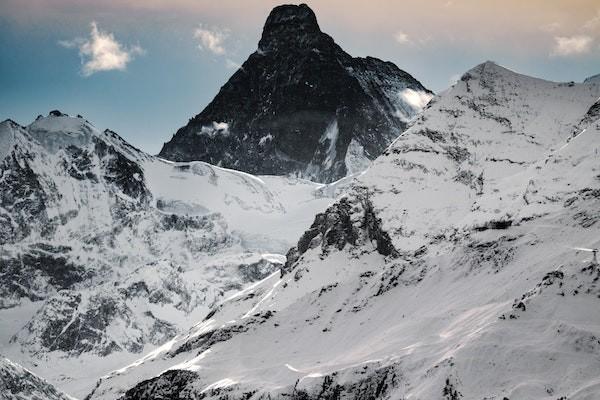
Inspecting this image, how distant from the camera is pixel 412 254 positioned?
411ft

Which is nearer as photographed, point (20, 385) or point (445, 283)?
point (445, 283)

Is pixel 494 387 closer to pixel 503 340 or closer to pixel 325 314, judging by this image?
pixel 503 340

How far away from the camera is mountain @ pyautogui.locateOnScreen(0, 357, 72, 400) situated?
184625 mm

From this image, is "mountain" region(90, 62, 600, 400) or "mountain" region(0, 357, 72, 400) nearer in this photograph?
"mountain" region(90, 62, 600, 400)

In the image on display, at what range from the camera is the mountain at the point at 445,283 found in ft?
262

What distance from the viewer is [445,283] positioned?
360 ft

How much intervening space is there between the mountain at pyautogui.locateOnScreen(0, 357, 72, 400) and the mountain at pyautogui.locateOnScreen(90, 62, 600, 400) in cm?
3724

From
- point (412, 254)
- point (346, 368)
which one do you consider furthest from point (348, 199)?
point (346, 368)

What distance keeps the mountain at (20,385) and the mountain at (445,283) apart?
3724 cm

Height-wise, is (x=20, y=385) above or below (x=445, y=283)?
above

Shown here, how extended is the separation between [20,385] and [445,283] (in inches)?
4817

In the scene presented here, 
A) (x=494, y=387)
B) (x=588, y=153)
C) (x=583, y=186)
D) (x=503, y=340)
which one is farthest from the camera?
(x=588, y=153)

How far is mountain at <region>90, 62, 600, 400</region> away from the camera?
79.8 metres

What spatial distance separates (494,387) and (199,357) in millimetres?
62028
